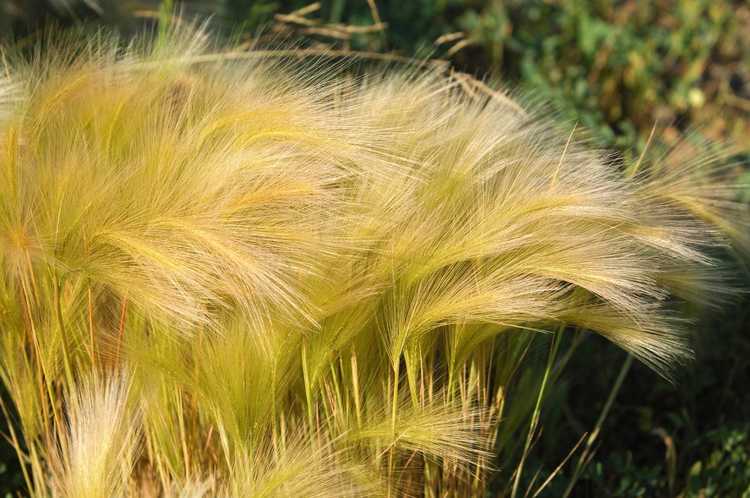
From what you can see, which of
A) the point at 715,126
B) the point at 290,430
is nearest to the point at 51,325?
the point at 290,430

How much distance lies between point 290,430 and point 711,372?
1588 mm

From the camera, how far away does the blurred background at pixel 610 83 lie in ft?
7.80

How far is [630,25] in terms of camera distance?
4.50m

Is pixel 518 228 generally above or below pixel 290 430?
above

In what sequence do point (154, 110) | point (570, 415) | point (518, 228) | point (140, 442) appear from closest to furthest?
point (518, 228)
point (154, 110)
point (140, 442)
point (570, 415)

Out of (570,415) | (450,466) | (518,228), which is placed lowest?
(570,415)

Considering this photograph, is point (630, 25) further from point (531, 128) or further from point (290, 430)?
point (290, 430)

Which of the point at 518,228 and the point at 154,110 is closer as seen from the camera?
the point at 518,228

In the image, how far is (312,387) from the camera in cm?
151

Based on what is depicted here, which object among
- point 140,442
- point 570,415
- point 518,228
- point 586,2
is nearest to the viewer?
point 518,228

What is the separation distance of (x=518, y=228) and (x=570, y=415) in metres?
1.26

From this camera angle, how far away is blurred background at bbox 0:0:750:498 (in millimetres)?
2379

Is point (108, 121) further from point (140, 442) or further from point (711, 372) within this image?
point (711, 372)

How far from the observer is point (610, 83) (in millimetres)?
4191
